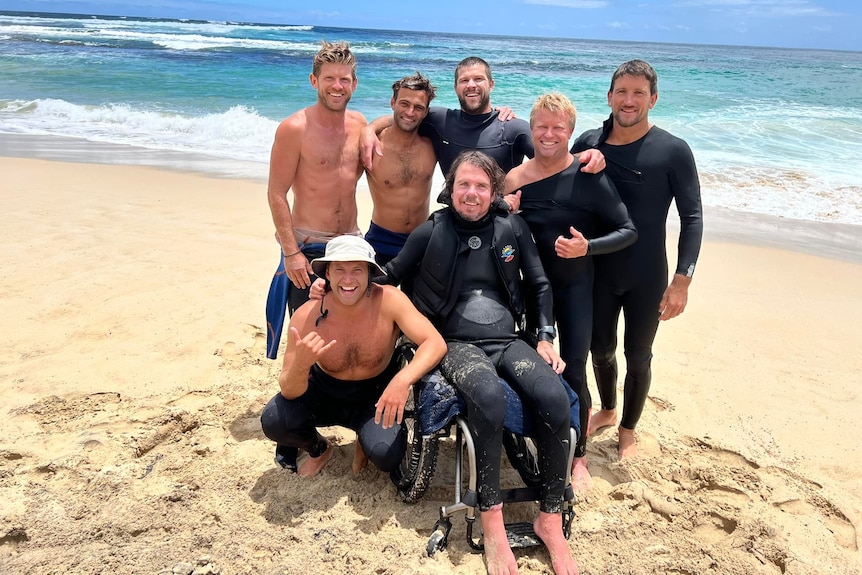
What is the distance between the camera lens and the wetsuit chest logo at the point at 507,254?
3.08 meters

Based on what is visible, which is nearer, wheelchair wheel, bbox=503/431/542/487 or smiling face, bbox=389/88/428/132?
wheelchair wheel, bbox=503/431/542/487

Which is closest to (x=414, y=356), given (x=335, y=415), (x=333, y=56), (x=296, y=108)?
(x=335, y=415)

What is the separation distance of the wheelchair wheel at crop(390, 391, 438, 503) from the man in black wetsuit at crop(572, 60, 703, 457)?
50.4 inches

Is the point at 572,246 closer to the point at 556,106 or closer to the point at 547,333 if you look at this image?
the point at 547,333

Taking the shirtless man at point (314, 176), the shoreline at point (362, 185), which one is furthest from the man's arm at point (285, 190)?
the shoreline at point (362, 185)

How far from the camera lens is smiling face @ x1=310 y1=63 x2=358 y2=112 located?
3.50 metres

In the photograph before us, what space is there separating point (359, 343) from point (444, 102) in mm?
16602

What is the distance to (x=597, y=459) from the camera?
11.8 feet

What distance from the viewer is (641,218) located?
3.24 meters

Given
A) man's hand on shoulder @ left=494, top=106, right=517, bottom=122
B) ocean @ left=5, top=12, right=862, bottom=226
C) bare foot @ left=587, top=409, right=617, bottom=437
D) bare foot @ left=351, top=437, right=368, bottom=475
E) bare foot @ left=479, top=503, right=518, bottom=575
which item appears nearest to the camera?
bare foot @ left=479, top=503, right=518, bottom=575

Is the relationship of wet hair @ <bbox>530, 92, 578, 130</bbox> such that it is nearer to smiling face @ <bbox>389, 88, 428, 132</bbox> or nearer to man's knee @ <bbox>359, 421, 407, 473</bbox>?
smiling face @ <bbox>389, 88, 428, 132</bbox>

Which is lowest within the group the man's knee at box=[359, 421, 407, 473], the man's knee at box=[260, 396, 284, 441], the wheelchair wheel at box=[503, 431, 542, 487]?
the wheelchair wheel at box=[503, 431, 542, 487]

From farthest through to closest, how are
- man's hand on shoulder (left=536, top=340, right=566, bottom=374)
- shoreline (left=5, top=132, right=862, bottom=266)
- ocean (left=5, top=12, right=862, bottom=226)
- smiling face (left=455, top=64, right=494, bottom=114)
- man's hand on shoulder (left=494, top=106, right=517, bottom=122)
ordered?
ocean (left=5, top=12, right=862, bottom=226), shoreline (left=5, top=132, right=862, bottom=266), man's hand on shoulder (left=494, top=106, right=517, bottom=122), smiling face (left=455, top=64, right=494, bottom=114), man's hand on shoulder (left=536, top=340, right=566, bottom=374)

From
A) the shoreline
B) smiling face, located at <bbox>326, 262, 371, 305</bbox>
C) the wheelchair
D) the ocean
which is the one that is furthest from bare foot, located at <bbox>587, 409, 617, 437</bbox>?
the ocean
